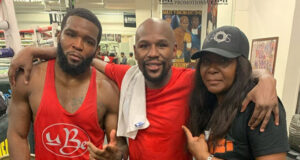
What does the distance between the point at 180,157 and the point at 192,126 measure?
0.25 m

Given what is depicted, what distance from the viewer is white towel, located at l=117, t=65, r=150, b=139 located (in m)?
1.25

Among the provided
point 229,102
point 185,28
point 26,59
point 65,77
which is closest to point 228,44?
point 229,102

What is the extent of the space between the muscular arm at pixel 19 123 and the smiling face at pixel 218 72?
1192mm

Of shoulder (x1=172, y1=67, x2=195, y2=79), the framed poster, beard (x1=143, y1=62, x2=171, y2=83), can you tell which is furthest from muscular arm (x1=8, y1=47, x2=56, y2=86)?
the framed poster

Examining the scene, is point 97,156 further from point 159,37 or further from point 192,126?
point 159,37

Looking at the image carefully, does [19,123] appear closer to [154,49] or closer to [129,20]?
[154,49]

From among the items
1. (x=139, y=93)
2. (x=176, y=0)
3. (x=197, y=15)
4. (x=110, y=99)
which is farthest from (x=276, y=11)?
(x=110, y=99)

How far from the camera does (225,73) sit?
0.99 meters

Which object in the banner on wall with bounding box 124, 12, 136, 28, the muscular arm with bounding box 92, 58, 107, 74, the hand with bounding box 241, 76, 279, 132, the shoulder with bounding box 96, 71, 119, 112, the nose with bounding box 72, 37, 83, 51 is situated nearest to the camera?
the hand with bounding box 241, 76, 279, 132

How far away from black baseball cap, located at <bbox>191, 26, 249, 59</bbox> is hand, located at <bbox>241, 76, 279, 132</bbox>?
7.6 inches

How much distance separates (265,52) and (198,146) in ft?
8.36

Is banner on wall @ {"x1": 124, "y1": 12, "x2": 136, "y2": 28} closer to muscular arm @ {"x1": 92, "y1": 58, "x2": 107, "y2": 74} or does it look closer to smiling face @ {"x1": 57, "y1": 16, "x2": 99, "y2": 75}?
muscular arm @ {"x1": 92, "y1": 58, "x2": 107, "y2": 74}

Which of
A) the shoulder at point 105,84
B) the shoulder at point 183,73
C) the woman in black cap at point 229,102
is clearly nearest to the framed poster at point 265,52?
the shoulder at point 183,73

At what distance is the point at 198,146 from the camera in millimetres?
1057
